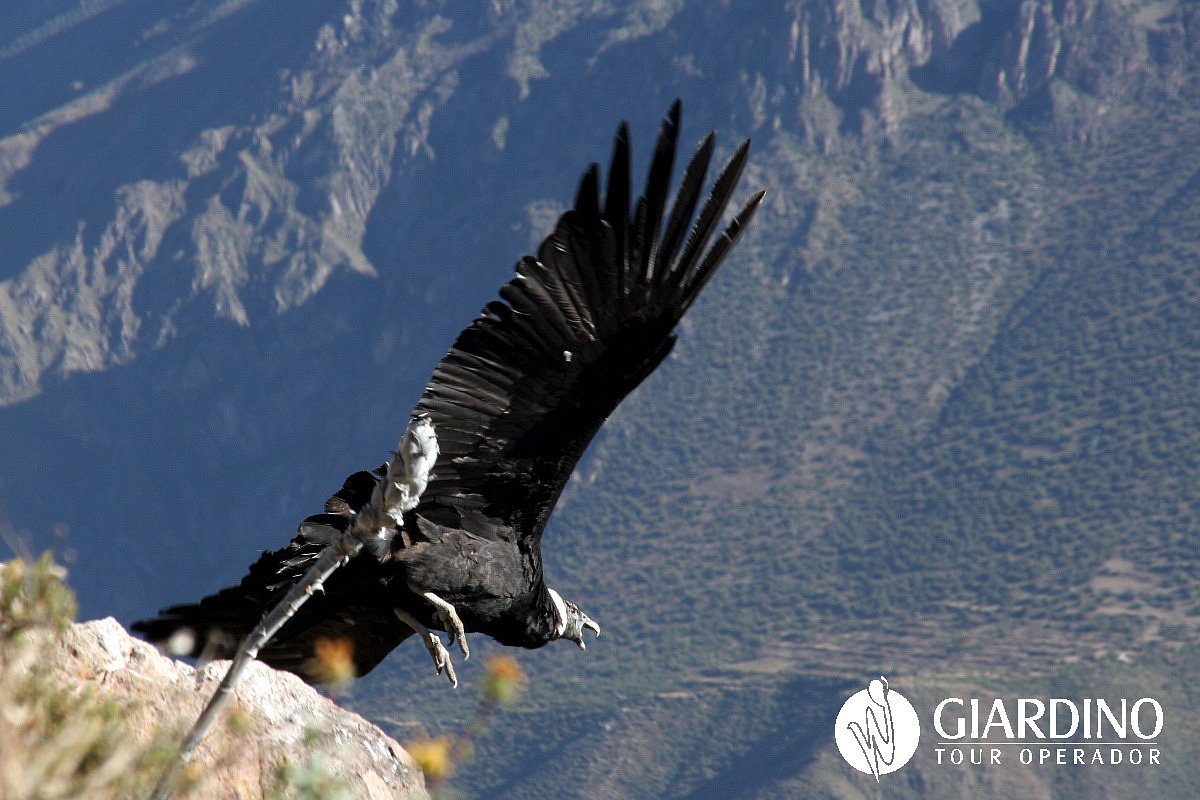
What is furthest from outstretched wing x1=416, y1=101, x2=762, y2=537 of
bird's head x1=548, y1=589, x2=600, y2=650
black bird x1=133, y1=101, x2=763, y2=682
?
bird's head x1=548, y1=589, x2=600, y2=650

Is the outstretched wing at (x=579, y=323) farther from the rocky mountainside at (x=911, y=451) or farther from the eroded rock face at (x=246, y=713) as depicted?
the rocky mountainside at (x=911, y=451)

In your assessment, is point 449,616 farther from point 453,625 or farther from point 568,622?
point 568,622

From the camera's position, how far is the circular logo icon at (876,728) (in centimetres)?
5062

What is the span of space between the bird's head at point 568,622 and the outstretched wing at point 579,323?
1.90 metres

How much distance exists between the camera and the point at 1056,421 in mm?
111625

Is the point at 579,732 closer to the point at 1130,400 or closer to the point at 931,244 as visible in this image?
the point at 1130,400

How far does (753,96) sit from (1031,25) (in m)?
31.5

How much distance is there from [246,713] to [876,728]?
156 ft

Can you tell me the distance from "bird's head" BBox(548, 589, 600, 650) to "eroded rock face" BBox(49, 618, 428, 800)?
6.76ft

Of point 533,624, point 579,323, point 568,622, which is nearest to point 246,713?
point 579,323

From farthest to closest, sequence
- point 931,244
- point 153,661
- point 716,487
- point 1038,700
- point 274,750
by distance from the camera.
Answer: point 931,244
point 716,487
point 1038,700
point 153,661
point 274,750

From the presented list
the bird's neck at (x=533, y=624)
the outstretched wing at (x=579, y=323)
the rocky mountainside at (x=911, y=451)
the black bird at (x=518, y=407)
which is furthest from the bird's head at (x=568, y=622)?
the rocky mountainside at (x=911, y=451)

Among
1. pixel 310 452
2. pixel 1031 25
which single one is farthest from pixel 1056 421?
pixel 310 452

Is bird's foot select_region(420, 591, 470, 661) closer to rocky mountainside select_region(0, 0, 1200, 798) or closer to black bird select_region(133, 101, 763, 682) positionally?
black bird select_region(133, 101, 763, 682)
